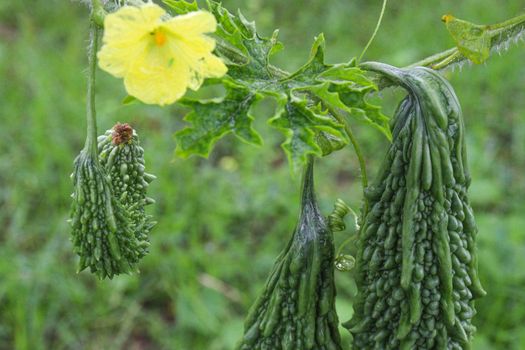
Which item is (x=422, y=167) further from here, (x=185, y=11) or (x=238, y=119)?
(x=185, y=11)

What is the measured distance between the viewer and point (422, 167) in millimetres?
1326

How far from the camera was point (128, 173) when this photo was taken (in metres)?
1.47

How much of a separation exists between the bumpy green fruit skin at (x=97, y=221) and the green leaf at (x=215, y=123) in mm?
344

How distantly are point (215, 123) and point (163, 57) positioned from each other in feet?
0.46

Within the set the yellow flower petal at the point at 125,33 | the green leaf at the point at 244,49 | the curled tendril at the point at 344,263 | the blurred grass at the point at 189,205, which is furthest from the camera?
the blurred grass at the point at 189,205

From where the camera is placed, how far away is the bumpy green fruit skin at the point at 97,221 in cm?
139

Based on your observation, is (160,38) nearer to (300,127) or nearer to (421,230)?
(300,127)

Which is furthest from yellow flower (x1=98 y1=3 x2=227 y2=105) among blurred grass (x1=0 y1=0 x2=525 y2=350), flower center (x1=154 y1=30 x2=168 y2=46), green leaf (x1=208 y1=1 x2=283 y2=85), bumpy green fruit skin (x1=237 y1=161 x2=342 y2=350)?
blurred grass (x1=0 y1=0 x2=525 y2=350)

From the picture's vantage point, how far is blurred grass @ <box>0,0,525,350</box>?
10.9 ft

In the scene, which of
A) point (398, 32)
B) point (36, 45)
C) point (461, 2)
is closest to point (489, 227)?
point (398, 32)

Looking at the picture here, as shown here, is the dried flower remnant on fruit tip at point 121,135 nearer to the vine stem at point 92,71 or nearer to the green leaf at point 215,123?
the vine stem at point 92,71

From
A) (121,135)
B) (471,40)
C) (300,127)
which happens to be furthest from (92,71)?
(471,40)

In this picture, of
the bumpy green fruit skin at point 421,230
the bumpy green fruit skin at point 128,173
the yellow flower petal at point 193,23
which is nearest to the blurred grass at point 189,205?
the bumpy green fruit skin at point 421,230

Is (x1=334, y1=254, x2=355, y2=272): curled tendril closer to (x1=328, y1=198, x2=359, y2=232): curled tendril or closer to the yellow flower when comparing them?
(x1=328, y1=198, x2=359, y2=232): curled tendril
